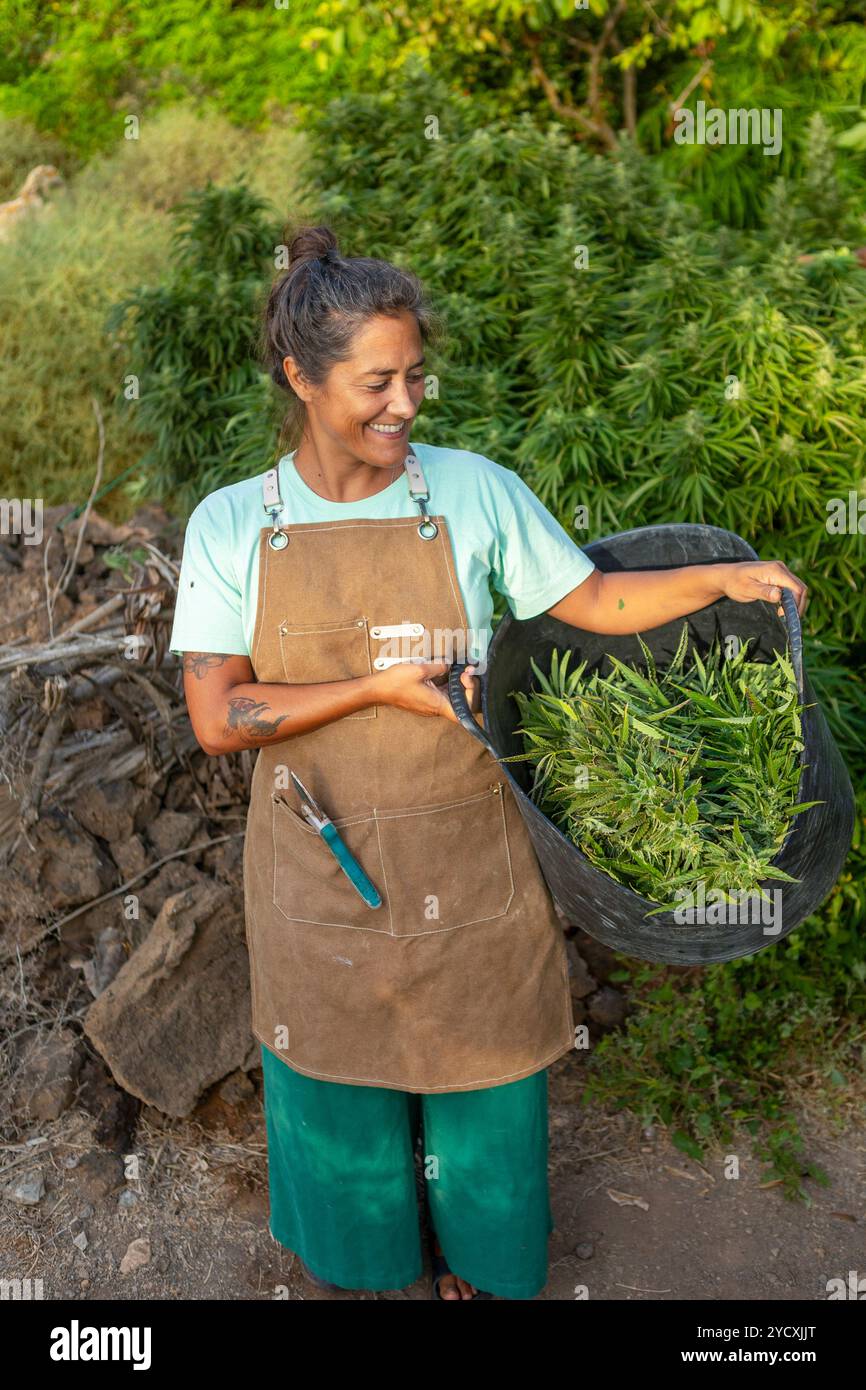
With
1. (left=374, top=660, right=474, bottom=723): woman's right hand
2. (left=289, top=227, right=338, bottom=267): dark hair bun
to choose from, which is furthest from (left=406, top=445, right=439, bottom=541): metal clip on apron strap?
(left=289, top=227, right=338, bottom=267): dark hair bun

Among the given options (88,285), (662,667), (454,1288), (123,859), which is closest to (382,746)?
(662,667)

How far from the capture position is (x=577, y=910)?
6.42ft

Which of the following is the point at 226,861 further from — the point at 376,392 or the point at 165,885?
the point at 376,392

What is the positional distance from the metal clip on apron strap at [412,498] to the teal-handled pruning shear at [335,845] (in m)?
0.42

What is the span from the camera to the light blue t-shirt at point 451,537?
216cm

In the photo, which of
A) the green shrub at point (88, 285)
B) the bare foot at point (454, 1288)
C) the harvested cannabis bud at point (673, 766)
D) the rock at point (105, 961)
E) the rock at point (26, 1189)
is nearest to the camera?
the harvested cannabis bud at point (673, 766)

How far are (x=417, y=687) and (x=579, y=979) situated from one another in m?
1.69

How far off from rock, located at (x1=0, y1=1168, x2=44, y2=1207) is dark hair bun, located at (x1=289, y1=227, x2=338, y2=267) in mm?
2157

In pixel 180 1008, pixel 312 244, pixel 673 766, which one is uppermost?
pixel 312 244

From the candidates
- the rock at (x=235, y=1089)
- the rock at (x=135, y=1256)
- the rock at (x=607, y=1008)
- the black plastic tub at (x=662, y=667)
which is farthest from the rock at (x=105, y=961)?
the black plastic tub at (x=662, y=667)

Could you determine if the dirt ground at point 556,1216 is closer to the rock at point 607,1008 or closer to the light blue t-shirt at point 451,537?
the rock at point 607,1008

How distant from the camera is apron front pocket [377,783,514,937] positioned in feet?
7.34

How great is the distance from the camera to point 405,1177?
2494 millimetres
